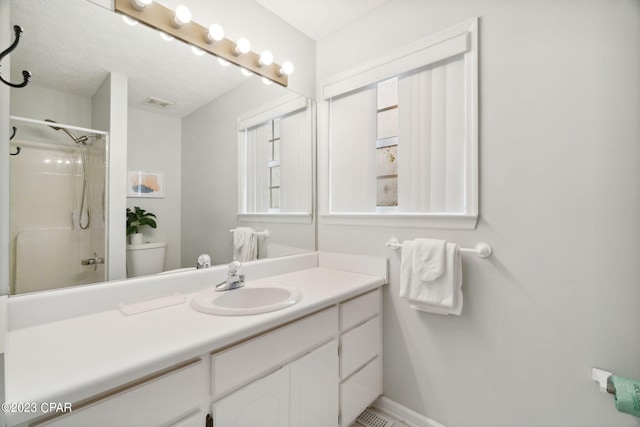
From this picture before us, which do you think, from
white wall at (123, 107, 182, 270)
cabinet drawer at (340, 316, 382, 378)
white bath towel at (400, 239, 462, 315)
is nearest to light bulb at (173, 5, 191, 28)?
white wall at (123, 107, 182, 270)

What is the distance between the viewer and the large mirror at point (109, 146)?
97cm

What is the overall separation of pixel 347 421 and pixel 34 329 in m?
1.33

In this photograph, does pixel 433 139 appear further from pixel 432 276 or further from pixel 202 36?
pixel 202 36

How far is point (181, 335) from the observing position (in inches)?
33.9

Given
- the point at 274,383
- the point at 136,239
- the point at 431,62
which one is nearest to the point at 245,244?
the point at 136,239

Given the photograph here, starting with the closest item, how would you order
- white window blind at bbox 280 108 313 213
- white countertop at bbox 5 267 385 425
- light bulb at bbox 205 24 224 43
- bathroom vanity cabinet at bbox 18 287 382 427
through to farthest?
white countertop at bbox 5 267 385 425 < bathroom vanity cabinet at bbox 18 287 382 427 < light bulb at bbox 205 24 224 43 < white window blind at bbox 280 108 313 213

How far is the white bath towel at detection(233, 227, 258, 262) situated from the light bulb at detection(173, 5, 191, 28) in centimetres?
101

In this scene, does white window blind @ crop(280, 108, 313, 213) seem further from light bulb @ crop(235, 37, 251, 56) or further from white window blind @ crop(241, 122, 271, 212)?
light bulb @ crop(235, 37, 251, 56)

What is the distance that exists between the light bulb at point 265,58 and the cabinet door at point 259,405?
157cm

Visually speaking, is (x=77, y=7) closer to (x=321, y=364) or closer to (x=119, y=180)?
(x=119, y=180)

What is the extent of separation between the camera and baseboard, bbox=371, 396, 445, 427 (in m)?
1.49

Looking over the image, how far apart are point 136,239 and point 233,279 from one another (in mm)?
453

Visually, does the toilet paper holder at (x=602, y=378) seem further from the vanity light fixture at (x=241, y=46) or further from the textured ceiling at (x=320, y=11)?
the vanity light fixture at (x=241, y=46)

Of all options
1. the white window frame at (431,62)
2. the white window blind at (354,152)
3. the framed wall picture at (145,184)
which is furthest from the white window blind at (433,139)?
the framed wall picture at (145,184)
